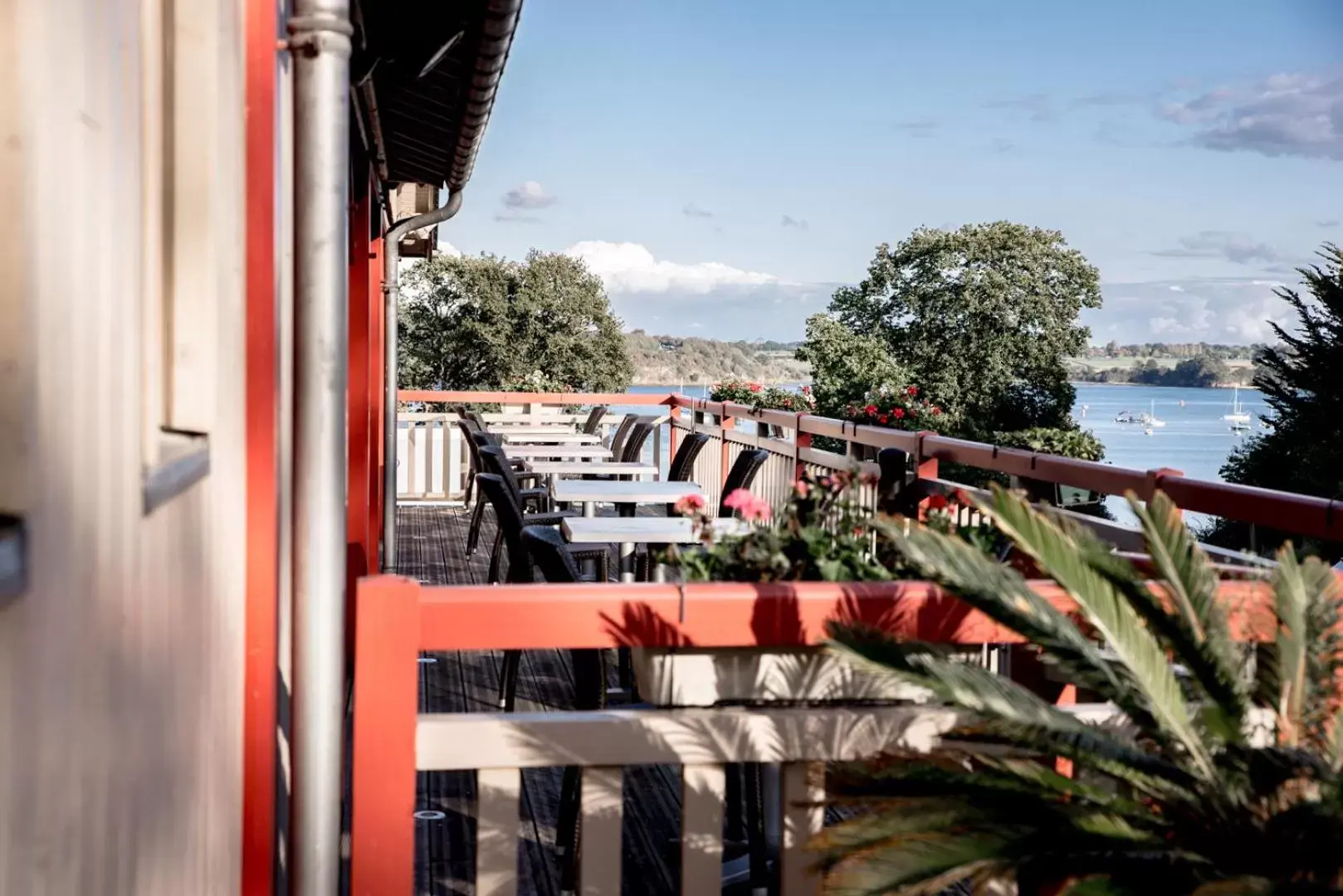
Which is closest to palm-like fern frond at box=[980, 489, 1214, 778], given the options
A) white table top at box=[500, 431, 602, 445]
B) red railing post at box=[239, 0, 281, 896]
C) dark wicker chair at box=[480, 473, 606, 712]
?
red railing post at box=[239, 0, 281, 896]

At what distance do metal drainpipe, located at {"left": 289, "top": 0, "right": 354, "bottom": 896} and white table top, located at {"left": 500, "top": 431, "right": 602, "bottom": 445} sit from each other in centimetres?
820

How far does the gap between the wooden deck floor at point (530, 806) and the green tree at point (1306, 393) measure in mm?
21870

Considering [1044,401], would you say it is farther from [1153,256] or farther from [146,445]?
[146,445]

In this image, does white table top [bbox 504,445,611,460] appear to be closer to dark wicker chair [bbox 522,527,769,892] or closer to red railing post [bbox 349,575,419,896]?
dark wicker chair [bbox 522,527,769,892]

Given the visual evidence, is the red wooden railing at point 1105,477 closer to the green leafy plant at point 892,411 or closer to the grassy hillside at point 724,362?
the green leafy plant at point 892,411

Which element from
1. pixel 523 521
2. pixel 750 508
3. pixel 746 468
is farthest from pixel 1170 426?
pixel 750 508

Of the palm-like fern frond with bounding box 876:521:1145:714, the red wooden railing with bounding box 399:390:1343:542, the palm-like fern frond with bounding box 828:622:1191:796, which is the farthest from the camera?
the red wooden railing with bounding box 399:390:1343:542

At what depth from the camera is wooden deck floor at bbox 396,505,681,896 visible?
3.26 meters

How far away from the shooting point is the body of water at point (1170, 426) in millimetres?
71250

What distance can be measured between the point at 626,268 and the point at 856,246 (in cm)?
1732

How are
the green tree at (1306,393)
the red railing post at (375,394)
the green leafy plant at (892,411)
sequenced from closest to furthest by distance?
the red railing post at (375,394), the green leafy plant at (892,411), the green tree at (1306,393)

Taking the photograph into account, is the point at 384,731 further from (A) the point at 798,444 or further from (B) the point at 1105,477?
(A) the point at 798,444

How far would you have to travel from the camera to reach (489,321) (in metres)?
36.0

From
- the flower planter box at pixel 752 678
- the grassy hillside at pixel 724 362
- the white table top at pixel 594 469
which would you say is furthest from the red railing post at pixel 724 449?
the grassy hillside at pixel 724 362
